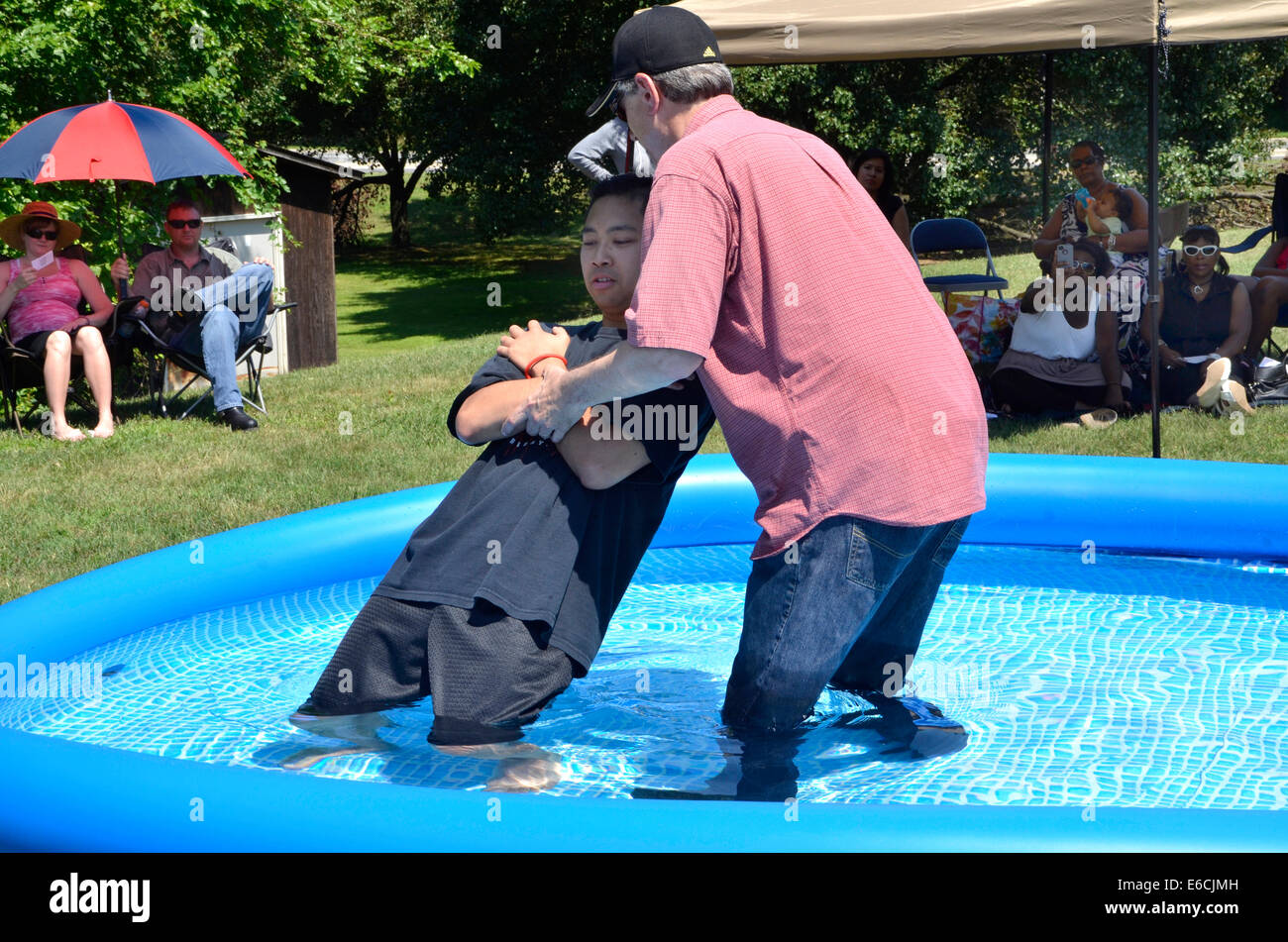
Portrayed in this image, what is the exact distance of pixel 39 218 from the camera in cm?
770

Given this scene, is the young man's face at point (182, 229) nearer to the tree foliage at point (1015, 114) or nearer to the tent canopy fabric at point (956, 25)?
the tent canopy fabric at point (956, 25)

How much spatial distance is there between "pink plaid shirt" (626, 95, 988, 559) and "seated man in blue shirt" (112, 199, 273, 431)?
6027 mm

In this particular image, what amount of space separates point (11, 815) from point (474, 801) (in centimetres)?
89

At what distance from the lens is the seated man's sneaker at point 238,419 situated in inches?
300

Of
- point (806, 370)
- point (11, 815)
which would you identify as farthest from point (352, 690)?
point (806, 370)

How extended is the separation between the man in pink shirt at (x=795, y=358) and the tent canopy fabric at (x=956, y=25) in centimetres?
420

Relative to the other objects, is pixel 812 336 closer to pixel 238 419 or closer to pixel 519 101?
pixel 238 419

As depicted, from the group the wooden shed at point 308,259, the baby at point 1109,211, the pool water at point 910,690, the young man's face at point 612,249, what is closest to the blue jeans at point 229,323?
the wooden shed at point 308,259

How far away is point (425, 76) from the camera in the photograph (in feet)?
59.3

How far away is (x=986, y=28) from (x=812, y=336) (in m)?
4.78

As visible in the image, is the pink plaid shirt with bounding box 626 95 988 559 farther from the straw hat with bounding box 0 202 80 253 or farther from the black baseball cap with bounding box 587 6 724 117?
the straw hat with bounding box 0 202 80 253

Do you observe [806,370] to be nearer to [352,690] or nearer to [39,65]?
[352,690]

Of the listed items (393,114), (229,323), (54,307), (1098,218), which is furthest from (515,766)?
(393,114)

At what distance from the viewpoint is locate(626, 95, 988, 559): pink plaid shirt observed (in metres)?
2.32
